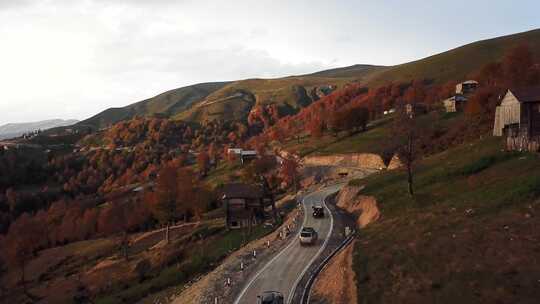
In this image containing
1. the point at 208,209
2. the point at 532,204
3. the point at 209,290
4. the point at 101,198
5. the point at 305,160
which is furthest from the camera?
the point at 101,198

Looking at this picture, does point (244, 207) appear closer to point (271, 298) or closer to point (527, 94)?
point (271, 298)

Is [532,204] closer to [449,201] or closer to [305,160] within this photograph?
[449,201]

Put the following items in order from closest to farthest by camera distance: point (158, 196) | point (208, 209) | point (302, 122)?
point (158, 196)
point (208, 209)
point (302, 122)

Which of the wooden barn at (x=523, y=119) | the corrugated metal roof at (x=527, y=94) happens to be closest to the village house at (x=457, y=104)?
the wooden barn at (x=523, y=119)

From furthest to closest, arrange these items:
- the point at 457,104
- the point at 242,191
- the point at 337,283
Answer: the point at 457,104
the point at 242,191
the point at 337,283

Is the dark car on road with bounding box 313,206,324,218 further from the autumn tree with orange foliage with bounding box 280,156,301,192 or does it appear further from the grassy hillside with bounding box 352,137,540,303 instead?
the autumn tree with orange foliage with bounding box 280,156,301,192

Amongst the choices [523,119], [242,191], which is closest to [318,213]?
[242,191]

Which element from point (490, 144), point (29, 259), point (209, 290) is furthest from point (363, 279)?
point (29, 259)
